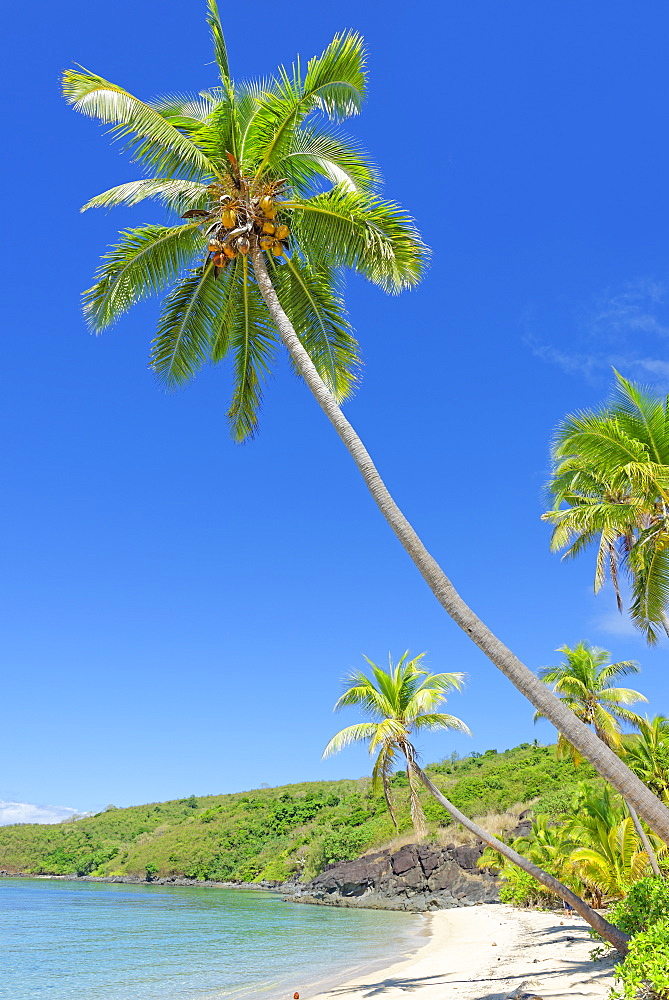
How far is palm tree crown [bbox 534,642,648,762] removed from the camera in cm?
2009

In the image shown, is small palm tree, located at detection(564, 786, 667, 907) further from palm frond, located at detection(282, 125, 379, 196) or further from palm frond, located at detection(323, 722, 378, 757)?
palm frond, located at detection(282, 125, 379, 196)

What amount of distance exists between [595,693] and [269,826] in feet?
172

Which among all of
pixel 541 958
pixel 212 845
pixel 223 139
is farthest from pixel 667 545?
pixel 212 845

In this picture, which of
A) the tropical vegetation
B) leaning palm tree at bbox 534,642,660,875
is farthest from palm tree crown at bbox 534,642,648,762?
the tropical vegetation

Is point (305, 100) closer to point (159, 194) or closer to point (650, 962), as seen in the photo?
point (159, 194)

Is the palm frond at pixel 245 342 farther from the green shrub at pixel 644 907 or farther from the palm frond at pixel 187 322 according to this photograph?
the green shrub at pixel 644 907

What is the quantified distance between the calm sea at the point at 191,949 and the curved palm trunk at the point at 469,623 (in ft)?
29.9

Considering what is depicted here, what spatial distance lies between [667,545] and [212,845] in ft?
212

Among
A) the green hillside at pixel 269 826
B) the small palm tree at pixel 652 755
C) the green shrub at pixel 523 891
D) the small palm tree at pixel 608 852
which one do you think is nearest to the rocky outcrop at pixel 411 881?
the green hillside at pixel 269 826

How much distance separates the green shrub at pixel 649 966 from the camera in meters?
6.10

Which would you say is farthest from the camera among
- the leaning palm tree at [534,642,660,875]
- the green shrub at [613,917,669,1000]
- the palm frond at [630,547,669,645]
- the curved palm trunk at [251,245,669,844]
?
the leaning palm tree at [534,642,660,875]

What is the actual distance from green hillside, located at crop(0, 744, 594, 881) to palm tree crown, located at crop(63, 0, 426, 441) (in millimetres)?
32080

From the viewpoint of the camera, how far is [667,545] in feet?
40.6

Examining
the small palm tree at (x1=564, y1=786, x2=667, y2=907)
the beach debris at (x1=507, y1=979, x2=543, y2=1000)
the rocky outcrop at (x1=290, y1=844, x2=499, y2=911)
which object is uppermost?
the small palm tree at (x1=564, y1=786, x2=667, y2=907)
